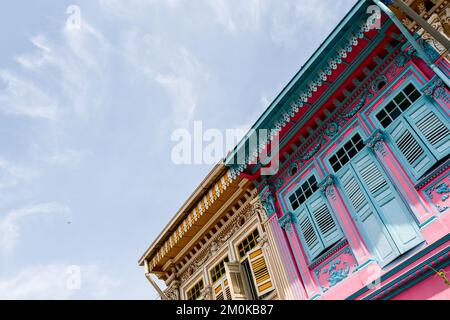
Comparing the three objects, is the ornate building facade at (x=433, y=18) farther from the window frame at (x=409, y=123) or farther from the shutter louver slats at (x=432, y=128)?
the shutter louver slats at (x=432, y=128)

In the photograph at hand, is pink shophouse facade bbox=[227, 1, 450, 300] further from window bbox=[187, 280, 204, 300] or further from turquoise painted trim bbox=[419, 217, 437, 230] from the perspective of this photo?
window bbox=[187, 280, 204, 300]

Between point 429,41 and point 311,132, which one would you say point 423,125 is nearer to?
point 429,41

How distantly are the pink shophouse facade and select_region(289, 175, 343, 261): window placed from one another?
0.07 ft

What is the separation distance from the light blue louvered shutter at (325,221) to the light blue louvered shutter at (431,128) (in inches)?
91.4

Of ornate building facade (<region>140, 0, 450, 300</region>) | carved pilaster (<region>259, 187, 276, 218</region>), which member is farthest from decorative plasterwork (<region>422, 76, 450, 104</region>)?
carved pilaster (<region>259, 187, 276, 218</region>)

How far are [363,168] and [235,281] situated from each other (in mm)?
4126

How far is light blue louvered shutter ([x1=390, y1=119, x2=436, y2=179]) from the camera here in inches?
260

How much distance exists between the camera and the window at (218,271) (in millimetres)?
10758

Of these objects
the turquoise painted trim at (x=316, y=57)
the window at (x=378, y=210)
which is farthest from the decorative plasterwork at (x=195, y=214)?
Result: the window at (x=378, y=210)

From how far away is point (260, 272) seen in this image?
9500mm

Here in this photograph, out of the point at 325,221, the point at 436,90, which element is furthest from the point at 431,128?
the point at 325,221

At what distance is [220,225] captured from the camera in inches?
444
